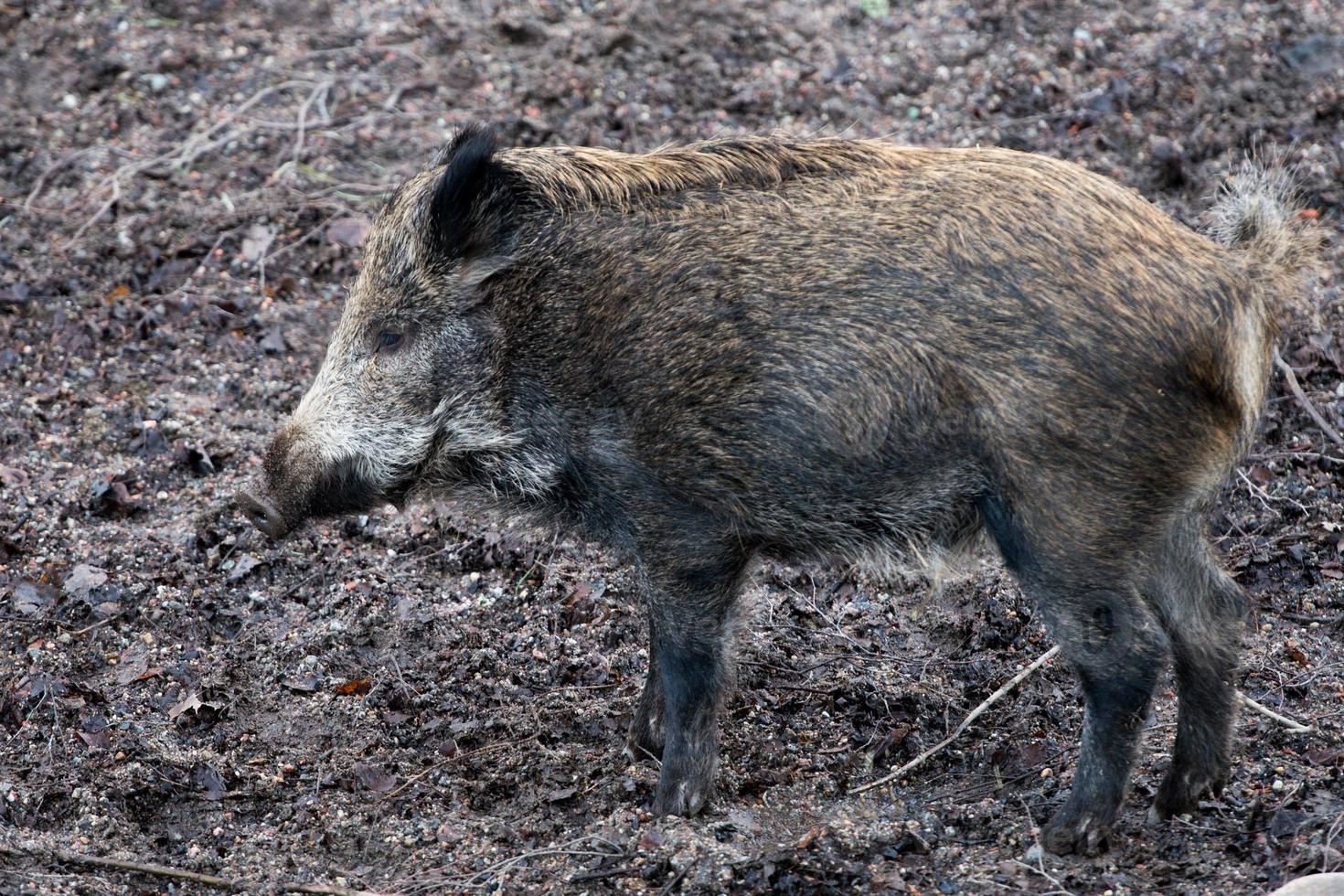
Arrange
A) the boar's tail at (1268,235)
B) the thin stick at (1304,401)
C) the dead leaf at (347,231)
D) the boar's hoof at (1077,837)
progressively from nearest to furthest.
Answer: the boar's tail at (1268,235) → the boar's hoof at (1077,837) → the thin stick at (1304,401) → the dead leaf at (347,231)

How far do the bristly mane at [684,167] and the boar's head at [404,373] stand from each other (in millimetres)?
143

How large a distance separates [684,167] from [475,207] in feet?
2.11

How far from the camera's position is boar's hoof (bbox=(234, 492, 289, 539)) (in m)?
4.41

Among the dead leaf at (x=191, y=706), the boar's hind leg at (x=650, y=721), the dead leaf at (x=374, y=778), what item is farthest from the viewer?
the dead leaf at (x=191, y=706)

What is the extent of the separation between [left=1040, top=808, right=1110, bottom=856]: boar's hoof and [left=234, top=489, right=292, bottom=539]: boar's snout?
2.46 meters

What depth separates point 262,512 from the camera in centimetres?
441

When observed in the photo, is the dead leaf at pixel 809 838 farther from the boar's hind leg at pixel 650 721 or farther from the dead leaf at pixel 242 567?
the dead leaf at pixel 242 567

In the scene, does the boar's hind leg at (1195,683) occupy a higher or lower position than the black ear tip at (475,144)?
lower

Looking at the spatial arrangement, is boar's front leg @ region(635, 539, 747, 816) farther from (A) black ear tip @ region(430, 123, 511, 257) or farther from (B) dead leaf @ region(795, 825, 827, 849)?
(A) black ear tip @ region(430, 123, 511, 257)

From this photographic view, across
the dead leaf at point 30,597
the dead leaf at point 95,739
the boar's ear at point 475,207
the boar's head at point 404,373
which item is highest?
the boar's ear at point 475,207

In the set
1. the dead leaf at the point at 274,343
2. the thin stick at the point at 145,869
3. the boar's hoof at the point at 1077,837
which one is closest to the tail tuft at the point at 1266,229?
the boar's hoof at the point at 1077,837

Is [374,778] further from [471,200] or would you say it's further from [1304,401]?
[1304,401]

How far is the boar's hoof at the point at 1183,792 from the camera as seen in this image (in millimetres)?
4094

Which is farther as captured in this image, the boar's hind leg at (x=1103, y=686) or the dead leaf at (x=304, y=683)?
the dead leaf at (x=304, y=683)
